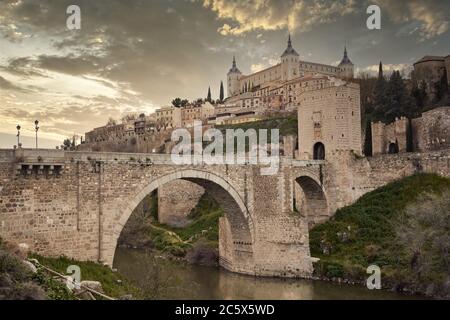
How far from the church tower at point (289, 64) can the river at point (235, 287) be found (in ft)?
220

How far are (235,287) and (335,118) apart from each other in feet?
42.8

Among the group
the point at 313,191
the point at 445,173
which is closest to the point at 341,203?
the point at 313,191

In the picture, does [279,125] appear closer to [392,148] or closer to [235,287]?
[392,148]

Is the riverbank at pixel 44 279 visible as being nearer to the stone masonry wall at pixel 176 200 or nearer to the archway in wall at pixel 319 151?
the archway in wall at pixel 319 151

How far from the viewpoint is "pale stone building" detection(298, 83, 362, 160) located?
27109mm

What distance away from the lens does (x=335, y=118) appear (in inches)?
1069

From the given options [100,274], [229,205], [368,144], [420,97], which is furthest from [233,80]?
[100,274]

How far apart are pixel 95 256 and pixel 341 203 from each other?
16878 mm

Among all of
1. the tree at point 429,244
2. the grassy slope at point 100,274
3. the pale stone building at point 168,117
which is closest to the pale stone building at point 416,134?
the tree at point 429,244

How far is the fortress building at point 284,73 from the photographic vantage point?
85.8 m

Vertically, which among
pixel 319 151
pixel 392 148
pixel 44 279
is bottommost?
pixel 44 279

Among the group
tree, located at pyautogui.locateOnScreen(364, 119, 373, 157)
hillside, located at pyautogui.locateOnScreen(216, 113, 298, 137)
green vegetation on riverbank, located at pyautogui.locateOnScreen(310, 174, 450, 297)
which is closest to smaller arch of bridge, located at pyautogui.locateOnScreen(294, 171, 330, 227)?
green vegetation on riverbank, located at pyautogui.locateOnScreen(310, 174, 450, 297)

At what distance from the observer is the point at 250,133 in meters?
56.2
